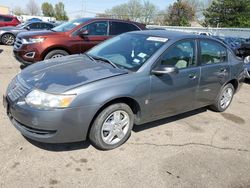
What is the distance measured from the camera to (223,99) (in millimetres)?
5590

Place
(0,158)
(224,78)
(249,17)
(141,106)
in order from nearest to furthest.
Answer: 1. (0,158)
2. (141,106)
3. (224,78)
4. (249,17)

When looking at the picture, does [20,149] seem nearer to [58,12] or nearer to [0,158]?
[0,158]

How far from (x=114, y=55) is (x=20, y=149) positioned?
6.39ft

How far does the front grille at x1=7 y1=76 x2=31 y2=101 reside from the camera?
3401mm

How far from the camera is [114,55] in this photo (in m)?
4.37

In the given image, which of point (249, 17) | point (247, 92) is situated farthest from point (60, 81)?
point (249, 17)

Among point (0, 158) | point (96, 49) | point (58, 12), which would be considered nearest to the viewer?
point (0, 158)

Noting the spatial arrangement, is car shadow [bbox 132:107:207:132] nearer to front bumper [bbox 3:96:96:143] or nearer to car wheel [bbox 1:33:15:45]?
front bumper [bbox 3:96:96:143]

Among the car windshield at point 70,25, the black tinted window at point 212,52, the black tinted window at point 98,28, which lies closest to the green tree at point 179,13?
the black tinted window at point 98,28

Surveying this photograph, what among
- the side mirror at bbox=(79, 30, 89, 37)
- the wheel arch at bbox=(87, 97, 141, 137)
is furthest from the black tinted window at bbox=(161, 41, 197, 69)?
the side mirror at bbox=(79, 30, 89, 37)

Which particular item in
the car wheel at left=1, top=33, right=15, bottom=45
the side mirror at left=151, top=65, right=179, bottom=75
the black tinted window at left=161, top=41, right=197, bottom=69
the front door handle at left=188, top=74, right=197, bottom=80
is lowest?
the car wheel at left=1, top=33, right=15, bottom=45

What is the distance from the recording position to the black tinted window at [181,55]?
13.6 ft

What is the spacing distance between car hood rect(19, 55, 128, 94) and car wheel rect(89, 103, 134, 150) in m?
0.45

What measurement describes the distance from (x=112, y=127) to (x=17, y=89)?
132 centimetres
